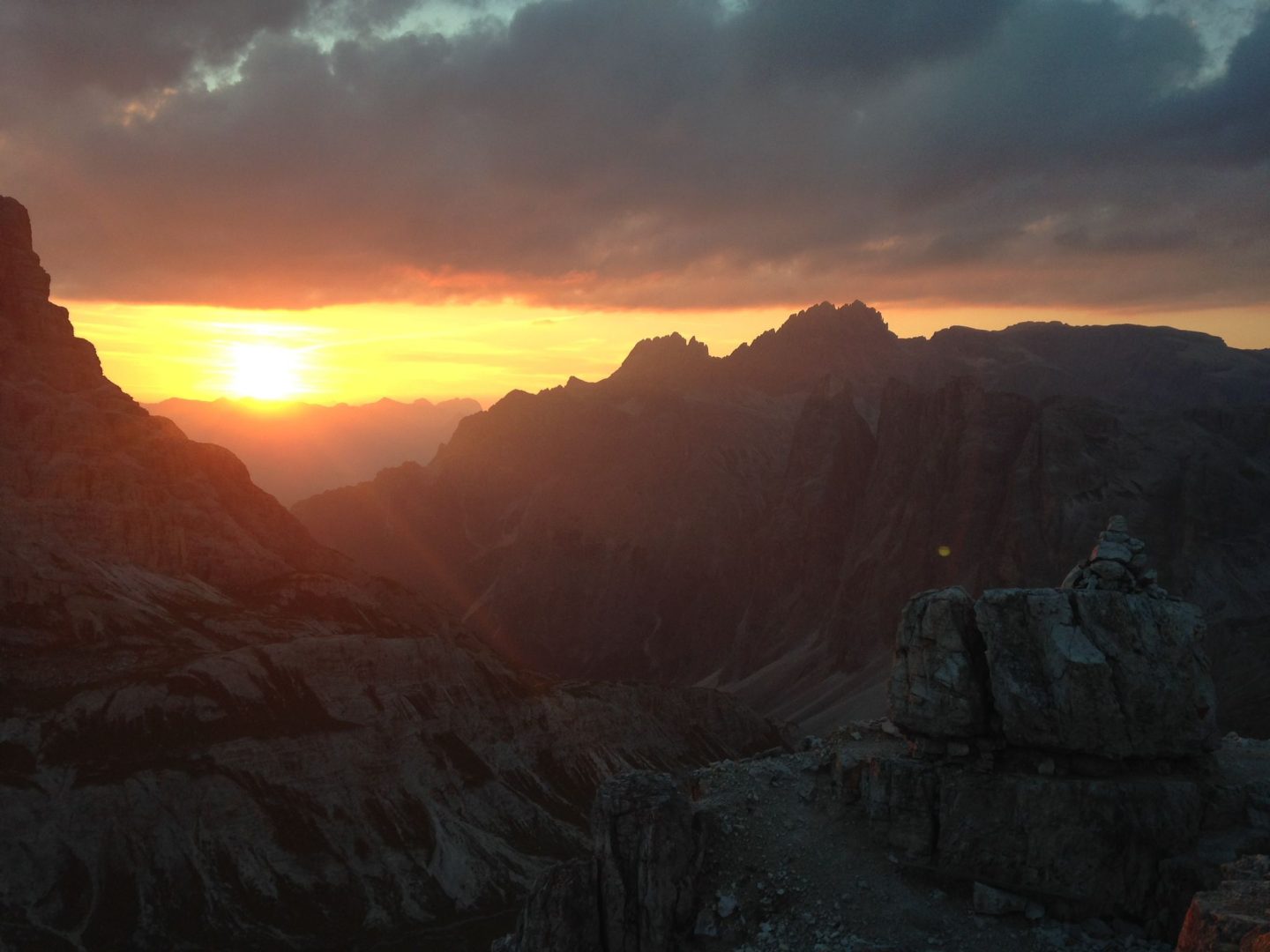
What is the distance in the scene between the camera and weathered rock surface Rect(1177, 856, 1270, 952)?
106 ft

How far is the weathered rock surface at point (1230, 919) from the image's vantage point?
106 feet

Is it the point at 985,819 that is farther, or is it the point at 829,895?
the point at 985,819

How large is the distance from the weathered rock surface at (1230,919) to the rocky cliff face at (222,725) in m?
85.3

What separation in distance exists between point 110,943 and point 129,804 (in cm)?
1445

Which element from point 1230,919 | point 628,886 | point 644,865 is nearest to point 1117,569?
point 1230,919

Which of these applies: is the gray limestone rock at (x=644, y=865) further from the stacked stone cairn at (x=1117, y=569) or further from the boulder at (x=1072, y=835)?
the stacked stone cairn at (x=1117, y=569)

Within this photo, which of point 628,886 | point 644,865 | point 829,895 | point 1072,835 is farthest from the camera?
point 628,886

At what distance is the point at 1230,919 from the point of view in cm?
3422

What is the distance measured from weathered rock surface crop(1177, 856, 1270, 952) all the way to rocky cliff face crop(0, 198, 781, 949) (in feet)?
280

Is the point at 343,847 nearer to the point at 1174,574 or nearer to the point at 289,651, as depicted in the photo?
the point at 289,651

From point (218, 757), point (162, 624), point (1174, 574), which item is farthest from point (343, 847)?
point (1174, 574)

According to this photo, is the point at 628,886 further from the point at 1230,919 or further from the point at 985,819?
the point at 1230,919

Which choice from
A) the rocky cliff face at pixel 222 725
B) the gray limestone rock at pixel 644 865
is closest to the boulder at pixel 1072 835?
the gray limestone rock at pixel 644 865

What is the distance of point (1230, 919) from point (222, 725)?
110 metres
